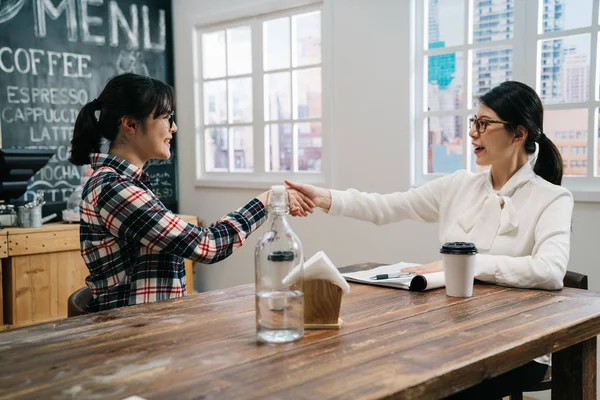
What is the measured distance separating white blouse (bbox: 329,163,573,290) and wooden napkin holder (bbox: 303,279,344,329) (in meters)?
0.68

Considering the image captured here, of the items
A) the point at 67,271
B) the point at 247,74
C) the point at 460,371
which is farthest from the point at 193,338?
the point at 247,74

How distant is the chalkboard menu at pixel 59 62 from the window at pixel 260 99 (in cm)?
44

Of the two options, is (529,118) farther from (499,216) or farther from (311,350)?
(311,350)

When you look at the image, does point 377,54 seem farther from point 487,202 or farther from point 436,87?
point 487,202

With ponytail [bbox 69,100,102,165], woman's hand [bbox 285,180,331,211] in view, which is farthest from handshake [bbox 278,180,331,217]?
ponytail [bbox 69,100,102,165]

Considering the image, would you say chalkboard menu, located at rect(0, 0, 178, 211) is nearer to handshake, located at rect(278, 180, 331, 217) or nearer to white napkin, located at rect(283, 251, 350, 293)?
handshake, located at rect(278, 180, 331, 217)

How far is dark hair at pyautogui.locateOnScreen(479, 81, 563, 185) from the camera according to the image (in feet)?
7.39

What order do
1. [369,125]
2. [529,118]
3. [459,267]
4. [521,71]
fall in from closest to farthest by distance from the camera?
[459,267] → [529,118] → [521,71] → [369,125]

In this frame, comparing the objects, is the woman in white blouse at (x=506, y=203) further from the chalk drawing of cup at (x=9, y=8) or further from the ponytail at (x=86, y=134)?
the chalk drawing of cup at (x=9, y=8)

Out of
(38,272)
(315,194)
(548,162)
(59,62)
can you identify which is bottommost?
(38,272)

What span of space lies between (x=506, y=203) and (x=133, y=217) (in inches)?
46.7

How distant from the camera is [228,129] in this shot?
4.87m

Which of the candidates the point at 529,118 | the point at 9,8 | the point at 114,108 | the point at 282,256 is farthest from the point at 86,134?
the point at 9,8

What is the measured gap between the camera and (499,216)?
2152mm
